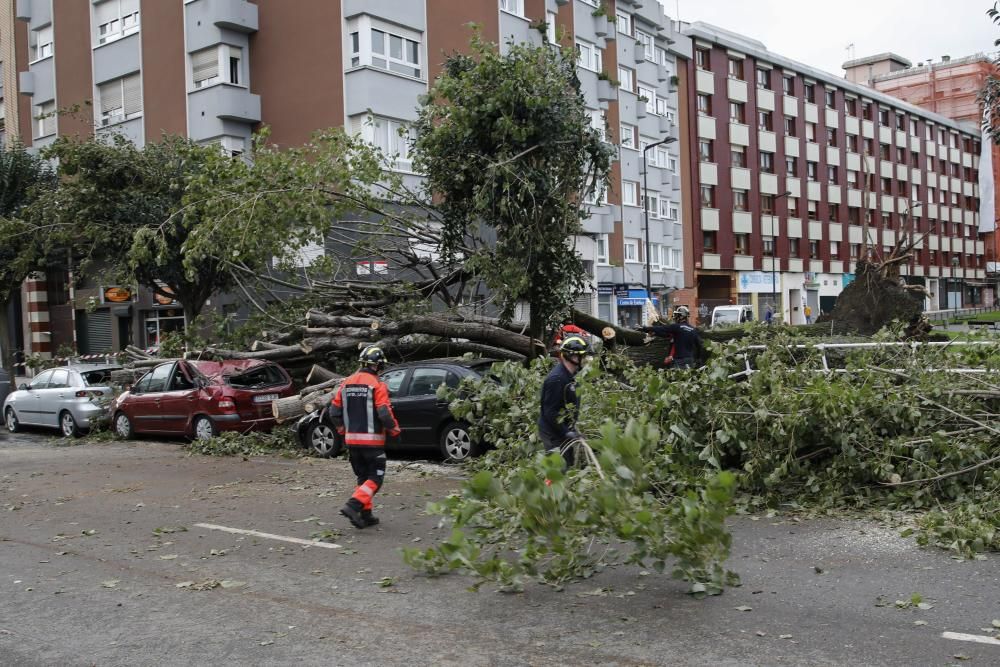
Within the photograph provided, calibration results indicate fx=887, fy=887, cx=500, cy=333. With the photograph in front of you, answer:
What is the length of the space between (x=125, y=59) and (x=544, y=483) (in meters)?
30.0

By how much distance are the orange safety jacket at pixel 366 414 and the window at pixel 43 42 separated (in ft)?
105

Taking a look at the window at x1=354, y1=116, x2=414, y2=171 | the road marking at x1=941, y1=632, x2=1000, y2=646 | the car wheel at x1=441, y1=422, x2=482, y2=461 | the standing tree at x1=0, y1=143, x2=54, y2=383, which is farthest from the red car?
the road marking at x1=941, y1=632, x2=1000, y2=646

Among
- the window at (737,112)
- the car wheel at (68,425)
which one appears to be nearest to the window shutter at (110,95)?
the car wheel at (68,425)

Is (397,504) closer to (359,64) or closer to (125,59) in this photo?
(359,64)

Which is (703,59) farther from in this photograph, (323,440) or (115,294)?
(323,440)

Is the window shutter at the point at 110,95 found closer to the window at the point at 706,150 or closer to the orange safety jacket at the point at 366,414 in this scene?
the orange safety jacket at the point at 366,414

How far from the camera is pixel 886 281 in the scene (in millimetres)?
18703

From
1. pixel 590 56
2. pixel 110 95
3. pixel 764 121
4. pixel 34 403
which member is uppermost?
pixel 764 121

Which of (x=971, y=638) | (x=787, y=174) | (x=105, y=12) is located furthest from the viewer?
(x=787, y=174)

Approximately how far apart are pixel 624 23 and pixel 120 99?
23.7 metres

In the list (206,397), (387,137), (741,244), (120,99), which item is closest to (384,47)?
(387,137)

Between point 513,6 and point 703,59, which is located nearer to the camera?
point 513,6

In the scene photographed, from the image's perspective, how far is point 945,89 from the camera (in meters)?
76.4

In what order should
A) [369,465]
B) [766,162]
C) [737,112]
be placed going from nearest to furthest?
[369,465] → [737,112] → [766,162]
